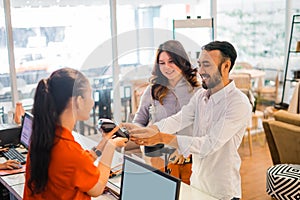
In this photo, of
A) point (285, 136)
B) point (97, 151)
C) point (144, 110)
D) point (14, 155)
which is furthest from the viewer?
point (285, 136)

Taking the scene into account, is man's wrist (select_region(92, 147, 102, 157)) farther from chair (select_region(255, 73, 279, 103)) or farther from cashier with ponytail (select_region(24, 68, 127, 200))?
chair (select_region(255, 73, 279, 103))

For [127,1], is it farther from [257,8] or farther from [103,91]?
[103,91]

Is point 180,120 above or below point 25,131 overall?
above

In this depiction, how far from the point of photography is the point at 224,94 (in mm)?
2023

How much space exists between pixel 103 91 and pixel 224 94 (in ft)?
1.93

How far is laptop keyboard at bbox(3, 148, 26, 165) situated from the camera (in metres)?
3.07

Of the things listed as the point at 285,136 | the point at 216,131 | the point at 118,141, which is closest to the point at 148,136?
the point at 118,141

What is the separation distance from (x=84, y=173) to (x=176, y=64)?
665 millimetres

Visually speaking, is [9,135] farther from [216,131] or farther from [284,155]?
[284,155]

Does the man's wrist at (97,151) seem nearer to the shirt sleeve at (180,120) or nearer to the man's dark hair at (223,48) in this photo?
the shirt sleeve at (180,120)

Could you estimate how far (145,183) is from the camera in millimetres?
1711

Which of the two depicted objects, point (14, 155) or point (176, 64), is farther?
point (14, 155)

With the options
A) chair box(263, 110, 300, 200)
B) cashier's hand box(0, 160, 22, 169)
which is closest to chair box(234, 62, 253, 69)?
chair box(263, 110, 300, 200)

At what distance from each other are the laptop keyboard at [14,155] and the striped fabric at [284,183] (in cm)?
220
